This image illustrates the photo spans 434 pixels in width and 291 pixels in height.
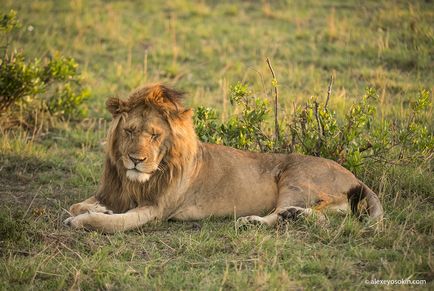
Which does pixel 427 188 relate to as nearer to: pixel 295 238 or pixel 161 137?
pixel 295 238

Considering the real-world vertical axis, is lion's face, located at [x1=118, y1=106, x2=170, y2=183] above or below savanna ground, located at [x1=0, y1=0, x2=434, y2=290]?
above

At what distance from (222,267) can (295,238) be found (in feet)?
2.25

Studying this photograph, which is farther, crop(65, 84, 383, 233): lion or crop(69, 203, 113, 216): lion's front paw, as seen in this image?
crop(69, 203, 113, 216): lion's front paw

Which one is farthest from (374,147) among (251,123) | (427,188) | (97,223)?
(97,223)

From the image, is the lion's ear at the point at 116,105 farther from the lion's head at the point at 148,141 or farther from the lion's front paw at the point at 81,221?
the lion's front paw at the point at 81,221

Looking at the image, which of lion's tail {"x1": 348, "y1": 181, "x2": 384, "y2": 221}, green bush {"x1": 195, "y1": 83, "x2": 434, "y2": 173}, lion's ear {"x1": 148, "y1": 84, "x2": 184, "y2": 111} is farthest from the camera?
green bush {"x1": 195, "y1": 83, "x2": 434, "y2": 173}

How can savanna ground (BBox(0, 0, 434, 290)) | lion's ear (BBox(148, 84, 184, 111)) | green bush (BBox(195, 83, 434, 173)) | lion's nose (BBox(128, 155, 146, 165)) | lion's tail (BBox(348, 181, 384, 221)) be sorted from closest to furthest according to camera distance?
savanna ground (BBox(0, 0, 434, 290)) < lion's nose (BBox(128, 155, 146, 165)) < lion's tail (BBox(348, 181, 384, 221)) < lion's ear (BBox(148, 84, 184, 111)) < green bush (BBox(195, 83, 434, 173))

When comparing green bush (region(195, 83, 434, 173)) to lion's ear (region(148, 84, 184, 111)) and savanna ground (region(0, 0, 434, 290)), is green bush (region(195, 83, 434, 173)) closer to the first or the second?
savanna ground (region(0, 0, 434, 290))

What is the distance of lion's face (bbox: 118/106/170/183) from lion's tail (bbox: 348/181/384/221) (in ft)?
4.99

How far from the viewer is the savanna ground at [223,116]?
4.19 m

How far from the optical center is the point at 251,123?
6172 mm

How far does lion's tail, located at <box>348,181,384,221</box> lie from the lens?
4932 mm

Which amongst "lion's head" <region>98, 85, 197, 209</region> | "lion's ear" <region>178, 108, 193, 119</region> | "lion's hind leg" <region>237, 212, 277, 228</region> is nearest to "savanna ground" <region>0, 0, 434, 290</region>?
"lion's hind leg" <region>237, 212, 277, 228</region>

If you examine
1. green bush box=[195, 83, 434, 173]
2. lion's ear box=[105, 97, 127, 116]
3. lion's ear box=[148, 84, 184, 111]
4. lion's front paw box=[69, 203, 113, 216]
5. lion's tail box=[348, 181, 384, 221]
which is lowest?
lion's front paw box=[69, 203, 113, 216]
